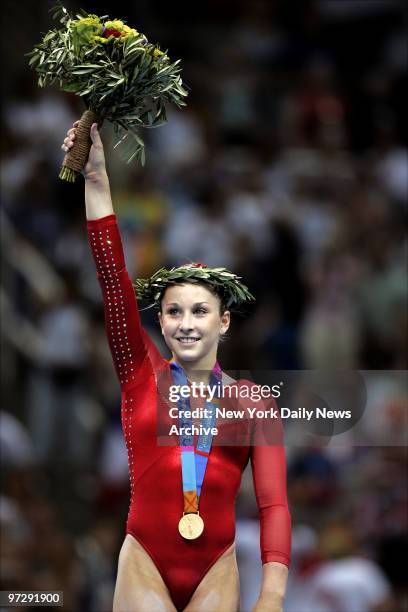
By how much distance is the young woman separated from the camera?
466 cm

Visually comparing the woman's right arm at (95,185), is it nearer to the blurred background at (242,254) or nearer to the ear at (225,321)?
the ear at (225,321)

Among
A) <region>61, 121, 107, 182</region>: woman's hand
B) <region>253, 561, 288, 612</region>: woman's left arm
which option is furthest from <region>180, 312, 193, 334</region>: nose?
<region>253, 561, 288, 612</region>: woman's left arm

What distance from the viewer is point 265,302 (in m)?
10.5

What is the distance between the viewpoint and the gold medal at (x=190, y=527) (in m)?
4.65

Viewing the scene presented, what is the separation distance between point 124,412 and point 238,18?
9.43 meters

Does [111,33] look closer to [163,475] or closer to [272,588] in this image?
[163,475]

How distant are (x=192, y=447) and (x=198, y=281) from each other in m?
0.58

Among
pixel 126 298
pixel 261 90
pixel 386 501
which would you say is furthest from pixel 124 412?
pixel 261 90

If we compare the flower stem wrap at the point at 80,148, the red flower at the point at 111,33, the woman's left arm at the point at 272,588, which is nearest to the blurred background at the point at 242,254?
the woman's left arm at the point at 272,588

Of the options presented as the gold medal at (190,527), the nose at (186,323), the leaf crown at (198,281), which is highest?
the leaf crown at (198,281)

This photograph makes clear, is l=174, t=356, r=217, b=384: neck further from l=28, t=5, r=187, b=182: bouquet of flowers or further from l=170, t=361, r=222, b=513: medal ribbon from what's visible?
l=28, t=5, r=187, b=182: bouquet of flowers

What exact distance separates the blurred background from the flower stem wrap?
7.01 feet

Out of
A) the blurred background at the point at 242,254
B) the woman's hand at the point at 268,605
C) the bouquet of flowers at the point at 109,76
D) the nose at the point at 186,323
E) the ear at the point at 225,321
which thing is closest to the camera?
the woman's hand at the point at 268,605

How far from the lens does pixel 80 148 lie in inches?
185
